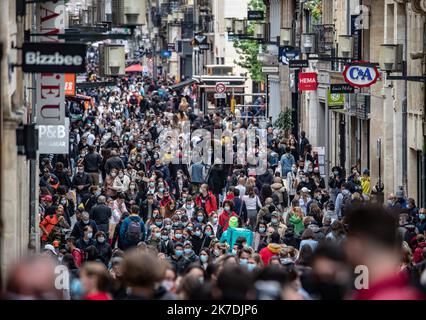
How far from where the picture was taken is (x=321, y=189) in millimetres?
35125

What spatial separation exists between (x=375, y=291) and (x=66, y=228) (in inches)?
801

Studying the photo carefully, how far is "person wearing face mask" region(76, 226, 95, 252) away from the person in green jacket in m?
3.88

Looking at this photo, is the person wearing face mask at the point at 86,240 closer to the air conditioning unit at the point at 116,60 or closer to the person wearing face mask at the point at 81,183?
the air conditioning unit at the point at 116,60

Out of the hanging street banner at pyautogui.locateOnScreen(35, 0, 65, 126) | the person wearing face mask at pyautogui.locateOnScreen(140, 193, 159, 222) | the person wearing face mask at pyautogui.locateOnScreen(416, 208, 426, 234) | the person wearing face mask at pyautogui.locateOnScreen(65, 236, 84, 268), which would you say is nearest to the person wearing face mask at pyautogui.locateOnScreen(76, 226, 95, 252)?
the person wearing face mask at pyautogui.locateOnScreen(65, 236, 84, 268)

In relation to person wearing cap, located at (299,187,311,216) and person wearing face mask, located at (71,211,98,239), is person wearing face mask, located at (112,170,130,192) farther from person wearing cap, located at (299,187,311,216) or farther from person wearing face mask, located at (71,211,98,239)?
person wearing face mask, located at (71,211,98,239)

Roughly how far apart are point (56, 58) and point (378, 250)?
10396 mm

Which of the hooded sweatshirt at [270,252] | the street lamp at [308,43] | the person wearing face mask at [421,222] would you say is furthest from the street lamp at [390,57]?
the street lamp at [308,43]

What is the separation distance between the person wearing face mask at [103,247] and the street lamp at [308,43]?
854 inches

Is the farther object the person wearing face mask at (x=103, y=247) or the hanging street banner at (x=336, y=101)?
the hanging street banner at (x=336, y=101)

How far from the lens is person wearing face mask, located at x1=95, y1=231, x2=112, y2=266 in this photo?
25.2m

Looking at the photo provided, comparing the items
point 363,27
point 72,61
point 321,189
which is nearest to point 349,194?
point 321,189

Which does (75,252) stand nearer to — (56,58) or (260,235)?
(260,235)

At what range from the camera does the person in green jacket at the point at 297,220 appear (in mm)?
28823
